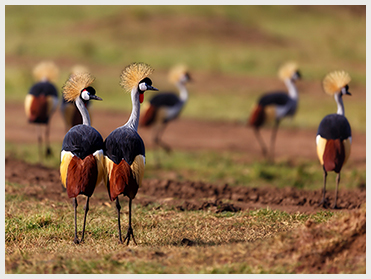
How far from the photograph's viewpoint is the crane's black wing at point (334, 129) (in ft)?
24.2

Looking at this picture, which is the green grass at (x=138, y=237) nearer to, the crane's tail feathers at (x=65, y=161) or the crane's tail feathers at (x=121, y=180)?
the crane's tail feathers at (x=121, y=180)

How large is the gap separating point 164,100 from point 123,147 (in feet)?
23.5

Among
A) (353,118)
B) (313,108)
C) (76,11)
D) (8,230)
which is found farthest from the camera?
(76,11)

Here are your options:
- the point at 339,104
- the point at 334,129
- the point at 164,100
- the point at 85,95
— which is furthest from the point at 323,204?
the point at 164,100

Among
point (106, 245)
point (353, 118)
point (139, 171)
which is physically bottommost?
point (106, 245)

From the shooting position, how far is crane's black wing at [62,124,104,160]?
219 inches

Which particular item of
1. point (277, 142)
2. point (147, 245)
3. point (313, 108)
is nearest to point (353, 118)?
point (313, 108)

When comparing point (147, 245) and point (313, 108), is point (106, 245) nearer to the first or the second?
point (147, 245)

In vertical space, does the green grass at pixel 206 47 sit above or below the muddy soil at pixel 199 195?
above

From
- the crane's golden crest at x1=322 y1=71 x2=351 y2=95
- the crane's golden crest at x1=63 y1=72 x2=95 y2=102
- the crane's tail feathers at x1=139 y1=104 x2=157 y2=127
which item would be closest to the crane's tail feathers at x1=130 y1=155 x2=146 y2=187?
the crane's golden crest at x1=63 y1=72 x2=95 y2=102

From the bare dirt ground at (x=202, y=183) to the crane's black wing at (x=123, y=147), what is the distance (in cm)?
189

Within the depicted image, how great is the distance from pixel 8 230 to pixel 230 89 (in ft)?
50.8

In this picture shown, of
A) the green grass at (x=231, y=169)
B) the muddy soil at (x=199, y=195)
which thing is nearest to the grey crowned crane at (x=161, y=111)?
the green grass at (x=231, y=169)

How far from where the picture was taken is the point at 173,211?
710cm
